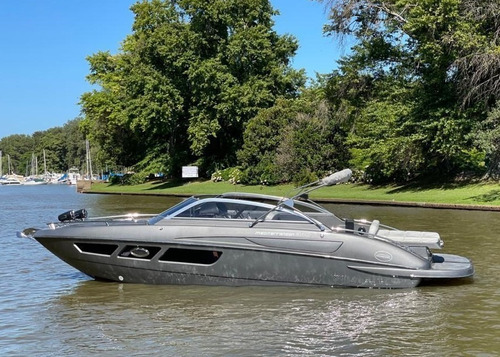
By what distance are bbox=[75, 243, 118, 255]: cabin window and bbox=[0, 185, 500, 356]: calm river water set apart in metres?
0.64

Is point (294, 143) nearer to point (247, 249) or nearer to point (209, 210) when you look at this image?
point (209, 210)

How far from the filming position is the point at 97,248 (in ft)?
32.7

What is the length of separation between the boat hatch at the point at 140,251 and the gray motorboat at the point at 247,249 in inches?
0.4

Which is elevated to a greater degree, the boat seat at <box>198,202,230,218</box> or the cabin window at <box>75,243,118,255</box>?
the boat seat at <box>198,202,230,218</box>

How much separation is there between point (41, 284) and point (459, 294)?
24.0ft

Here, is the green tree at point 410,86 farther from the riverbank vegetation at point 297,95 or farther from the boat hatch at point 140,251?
the boat hatch at point 140,251

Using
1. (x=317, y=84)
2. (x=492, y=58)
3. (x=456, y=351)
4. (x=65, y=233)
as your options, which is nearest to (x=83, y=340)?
(x=65, y=233)

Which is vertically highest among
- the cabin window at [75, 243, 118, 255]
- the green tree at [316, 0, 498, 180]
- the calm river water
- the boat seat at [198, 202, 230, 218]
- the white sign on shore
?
the green tree at [316, 0, 498, 180]

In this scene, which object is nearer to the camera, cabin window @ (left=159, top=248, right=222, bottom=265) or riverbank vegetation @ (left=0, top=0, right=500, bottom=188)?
cabin window @ (left=159, top=248, right=222, bottom=265)

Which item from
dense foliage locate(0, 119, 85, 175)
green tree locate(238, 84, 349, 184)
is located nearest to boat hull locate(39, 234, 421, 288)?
green tree locate(238, 84, 349, 184)

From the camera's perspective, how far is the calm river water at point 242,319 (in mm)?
6746

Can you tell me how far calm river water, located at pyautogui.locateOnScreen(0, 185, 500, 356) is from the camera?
6.75 meters

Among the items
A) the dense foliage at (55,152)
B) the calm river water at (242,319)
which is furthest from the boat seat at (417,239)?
the dense foliage at (55,152)

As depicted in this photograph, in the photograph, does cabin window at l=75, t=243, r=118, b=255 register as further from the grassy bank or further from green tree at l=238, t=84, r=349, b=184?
green tree at l=238, t=84, r=349, b=184
